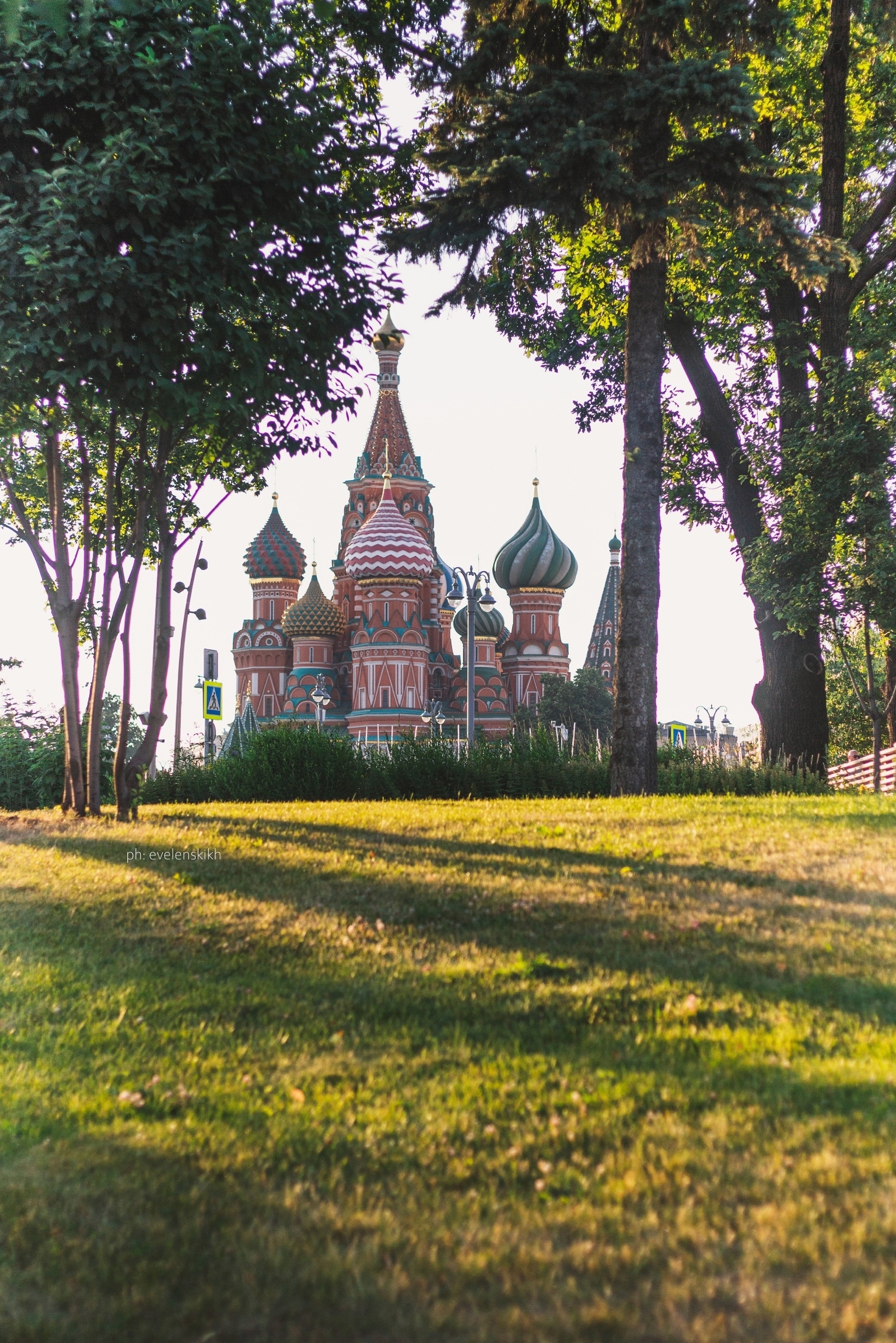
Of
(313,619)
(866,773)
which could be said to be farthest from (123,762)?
(313,619)

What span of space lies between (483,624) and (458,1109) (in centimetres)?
7499

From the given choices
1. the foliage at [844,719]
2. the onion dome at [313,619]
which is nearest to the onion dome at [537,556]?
the onion dome at [313,619]

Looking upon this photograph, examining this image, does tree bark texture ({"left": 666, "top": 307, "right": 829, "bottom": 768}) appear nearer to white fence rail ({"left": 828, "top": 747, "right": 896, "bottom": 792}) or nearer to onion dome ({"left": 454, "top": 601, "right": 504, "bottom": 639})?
white fence rail ({"left": 828, "top": 747, "right": 896, "bottom": 792})

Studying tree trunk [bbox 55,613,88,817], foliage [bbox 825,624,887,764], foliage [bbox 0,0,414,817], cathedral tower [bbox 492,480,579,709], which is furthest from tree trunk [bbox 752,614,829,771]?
cathedral tower [bbox 492,480,579,709]

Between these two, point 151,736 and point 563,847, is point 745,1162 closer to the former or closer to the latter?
point 563,847

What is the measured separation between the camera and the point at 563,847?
9594mm

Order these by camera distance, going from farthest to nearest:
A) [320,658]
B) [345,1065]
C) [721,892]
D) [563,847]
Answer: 1. [320,658]
2. [563,847]
3. [721,892]
4. [345,1065]

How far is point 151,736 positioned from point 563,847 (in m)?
7.37

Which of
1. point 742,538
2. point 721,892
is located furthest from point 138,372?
point 742,538

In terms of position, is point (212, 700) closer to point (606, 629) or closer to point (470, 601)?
point (470, 601)

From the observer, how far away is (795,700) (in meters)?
18.4

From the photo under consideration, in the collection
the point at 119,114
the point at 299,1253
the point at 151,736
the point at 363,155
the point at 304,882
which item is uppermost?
the point at 363,155

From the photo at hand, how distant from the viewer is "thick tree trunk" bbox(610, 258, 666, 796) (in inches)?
559

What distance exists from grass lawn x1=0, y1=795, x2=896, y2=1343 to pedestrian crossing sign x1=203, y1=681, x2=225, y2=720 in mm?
19381
